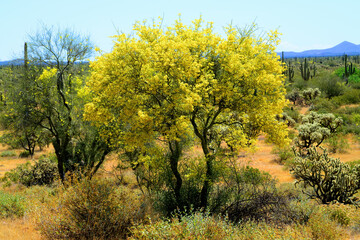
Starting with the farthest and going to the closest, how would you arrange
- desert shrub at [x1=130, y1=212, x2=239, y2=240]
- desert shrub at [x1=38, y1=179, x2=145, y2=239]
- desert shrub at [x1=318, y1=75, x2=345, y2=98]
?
desert shrub at [x1=318, y1=75, x2=345, y2=98] → desert shrub at [x1=38, y1=179, x2=145, y2=239] → desert shrub at [x1=130, y1=212, x2=239, y2=240]

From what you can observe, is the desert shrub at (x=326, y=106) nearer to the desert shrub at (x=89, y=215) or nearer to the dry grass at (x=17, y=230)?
the desert shrub at (x=89, y=215)

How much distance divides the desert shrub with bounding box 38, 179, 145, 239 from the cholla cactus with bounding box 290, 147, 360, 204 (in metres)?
7.69

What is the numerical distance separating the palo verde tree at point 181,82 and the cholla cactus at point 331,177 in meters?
1.89

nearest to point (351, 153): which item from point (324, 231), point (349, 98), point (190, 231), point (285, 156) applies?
point (285, 156)

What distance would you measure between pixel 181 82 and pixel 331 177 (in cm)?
755

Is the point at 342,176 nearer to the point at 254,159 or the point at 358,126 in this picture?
the point at 254,159

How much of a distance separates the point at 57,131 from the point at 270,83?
12465mm

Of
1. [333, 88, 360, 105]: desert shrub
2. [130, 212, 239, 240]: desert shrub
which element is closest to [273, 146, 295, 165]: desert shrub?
[130, 212, 239, 240]: desert shrub

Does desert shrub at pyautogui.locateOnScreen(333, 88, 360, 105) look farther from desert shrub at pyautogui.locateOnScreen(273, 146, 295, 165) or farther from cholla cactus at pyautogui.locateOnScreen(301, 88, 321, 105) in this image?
desert shrub at pyautogui.locateOnScreen(273, 146, 295, 165)

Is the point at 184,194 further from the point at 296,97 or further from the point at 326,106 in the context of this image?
the point at 296,97

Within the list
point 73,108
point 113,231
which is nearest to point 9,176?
point 73,108

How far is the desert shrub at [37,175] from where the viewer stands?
1902cm

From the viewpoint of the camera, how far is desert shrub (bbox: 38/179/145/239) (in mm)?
7441

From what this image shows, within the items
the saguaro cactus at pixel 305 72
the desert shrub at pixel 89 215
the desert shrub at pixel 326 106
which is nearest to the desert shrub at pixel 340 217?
the desert shrub at pixel 89 215
